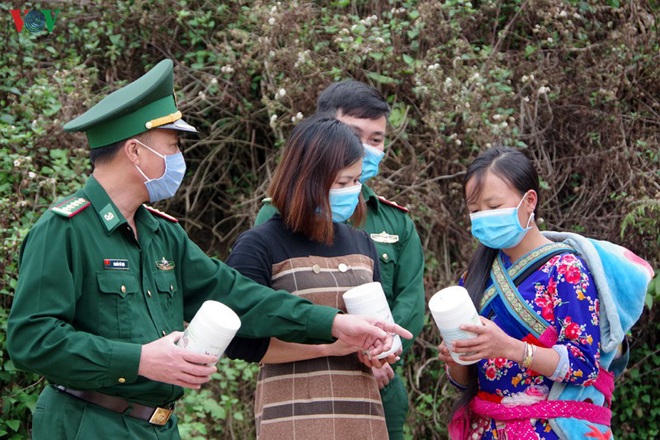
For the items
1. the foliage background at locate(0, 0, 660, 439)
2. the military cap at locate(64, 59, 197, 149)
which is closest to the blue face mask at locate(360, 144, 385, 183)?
the military cap at locate(64, 59, 197, 149)

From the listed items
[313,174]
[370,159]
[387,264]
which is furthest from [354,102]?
[313,174]

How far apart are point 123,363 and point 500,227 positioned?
1569mm

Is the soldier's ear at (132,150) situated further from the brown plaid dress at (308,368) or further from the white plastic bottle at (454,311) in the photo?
the white plastic bottle at (454,311)

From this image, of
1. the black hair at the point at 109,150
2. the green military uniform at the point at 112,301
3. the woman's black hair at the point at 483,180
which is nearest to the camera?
the green military uniform at the point at 112,301

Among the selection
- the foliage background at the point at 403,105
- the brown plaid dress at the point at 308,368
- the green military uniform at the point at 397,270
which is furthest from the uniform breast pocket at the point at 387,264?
the foliage background at the point at 403,105

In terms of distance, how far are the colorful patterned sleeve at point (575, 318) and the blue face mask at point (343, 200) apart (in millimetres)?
790

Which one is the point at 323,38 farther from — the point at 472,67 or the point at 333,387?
the point at 333,387

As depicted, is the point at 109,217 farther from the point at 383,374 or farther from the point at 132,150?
the point at 383,374

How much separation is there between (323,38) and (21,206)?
2417 mm

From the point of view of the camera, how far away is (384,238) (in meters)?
3.97

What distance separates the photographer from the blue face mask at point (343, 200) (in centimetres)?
338

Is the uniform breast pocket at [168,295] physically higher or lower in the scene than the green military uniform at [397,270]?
higher

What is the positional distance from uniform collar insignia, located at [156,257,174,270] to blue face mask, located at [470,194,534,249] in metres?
1.20

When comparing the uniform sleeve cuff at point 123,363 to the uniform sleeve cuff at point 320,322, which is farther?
the uniform sleeve cuff at point 320,322
